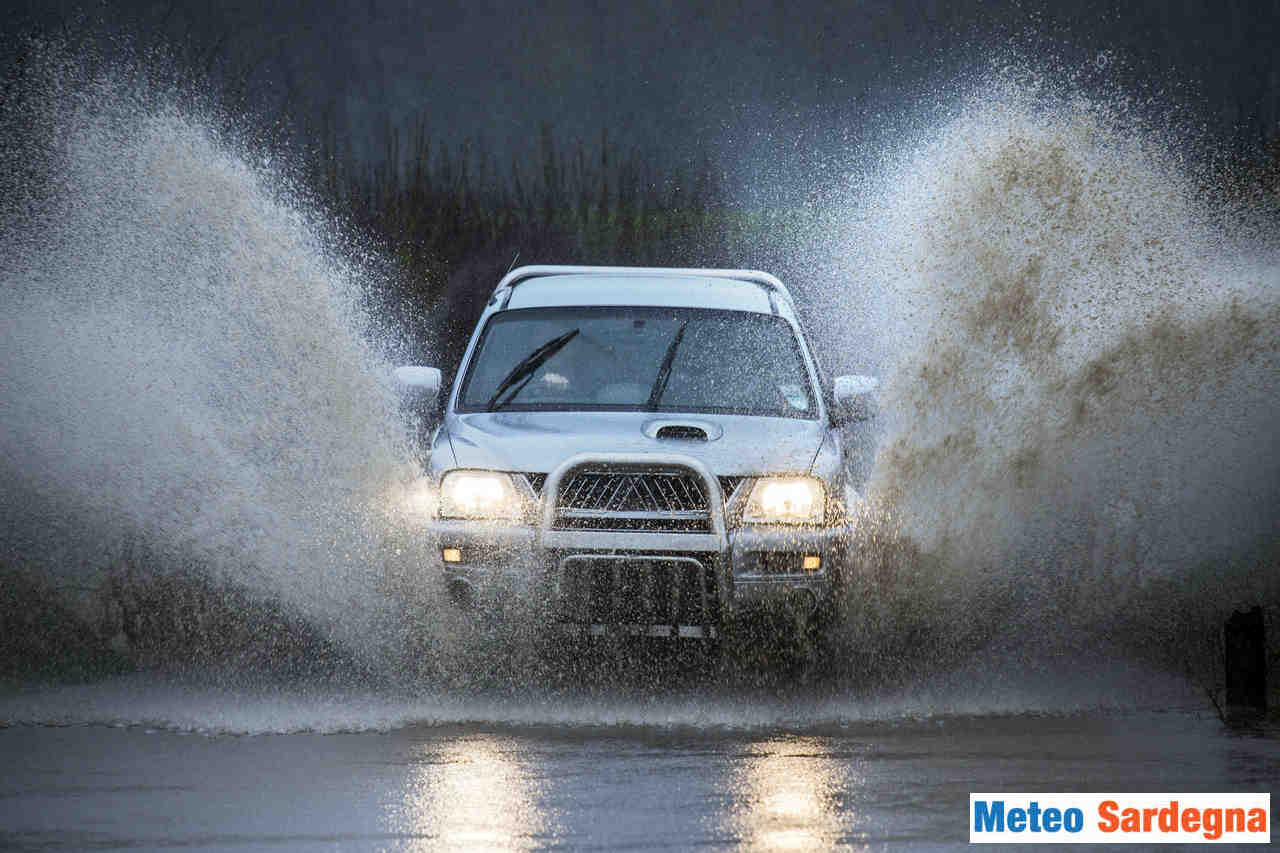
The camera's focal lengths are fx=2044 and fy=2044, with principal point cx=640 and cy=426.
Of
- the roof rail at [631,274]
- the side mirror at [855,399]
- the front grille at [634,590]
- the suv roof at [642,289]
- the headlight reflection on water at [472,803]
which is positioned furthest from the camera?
the roof rail at [631,274]

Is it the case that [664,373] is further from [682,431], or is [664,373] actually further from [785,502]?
[785,502]

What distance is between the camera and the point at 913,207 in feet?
42.4

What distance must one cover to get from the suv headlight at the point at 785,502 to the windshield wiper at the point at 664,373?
981 mm

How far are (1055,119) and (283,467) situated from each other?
5762 mm

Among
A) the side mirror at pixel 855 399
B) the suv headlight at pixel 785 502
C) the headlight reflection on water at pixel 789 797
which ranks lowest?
the headlight reflection on water at pixel 789 797

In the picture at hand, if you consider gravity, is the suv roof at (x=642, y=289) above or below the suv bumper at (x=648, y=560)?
above

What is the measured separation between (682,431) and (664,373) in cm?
100

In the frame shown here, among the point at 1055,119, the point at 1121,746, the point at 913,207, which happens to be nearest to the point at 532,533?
the point at 1121,746

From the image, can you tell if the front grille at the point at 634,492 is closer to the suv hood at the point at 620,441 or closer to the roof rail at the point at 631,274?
the suv hood at the point at 620,441

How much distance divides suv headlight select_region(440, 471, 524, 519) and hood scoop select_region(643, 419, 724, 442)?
2.25ft

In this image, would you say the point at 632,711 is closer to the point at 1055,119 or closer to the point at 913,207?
the point at 913,207

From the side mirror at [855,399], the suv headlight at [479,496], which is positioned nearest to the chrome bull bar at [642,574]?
the suv headlight at [479,496]

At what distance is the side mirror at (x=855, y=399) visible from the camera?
985 cm

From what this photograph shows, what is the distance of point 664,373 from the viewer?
1020 cm
